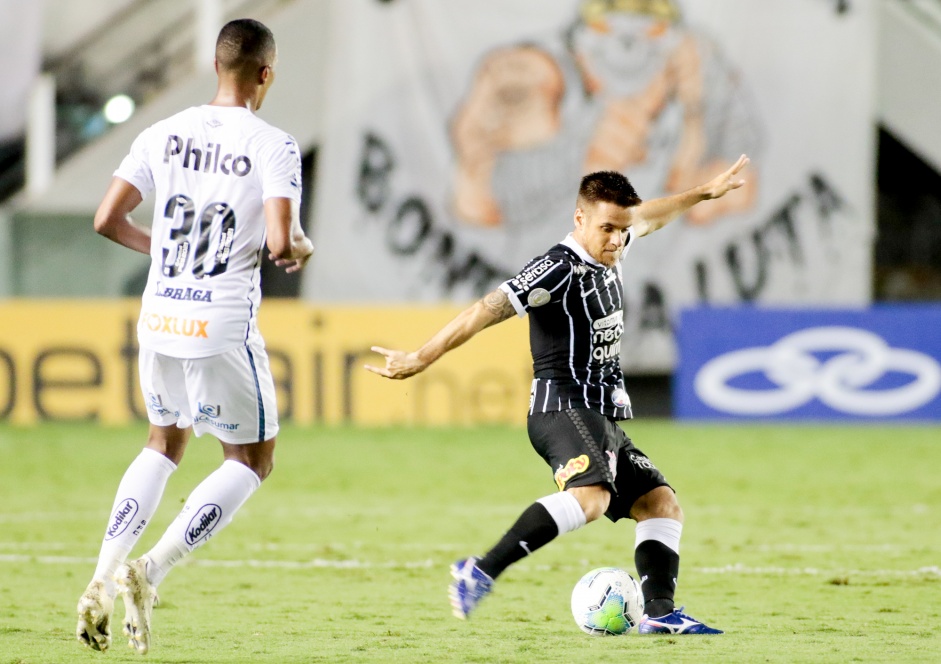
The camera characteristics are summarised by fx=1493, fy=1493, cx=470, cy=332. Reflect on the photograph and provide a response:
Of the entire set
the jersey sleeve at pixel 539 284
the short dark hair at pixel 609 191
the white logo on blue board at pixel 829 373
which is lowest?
the jersey sleeve at pixel 539 284

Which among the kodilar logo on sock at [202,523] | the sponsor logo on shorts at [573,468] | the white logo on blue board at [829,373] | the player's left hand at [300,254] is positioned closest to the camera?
the player's left hand at [300,254]

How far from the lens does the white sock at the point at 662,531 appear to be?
6.04 meters

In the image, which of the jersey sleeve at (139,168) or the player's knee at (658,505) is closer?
the jersey sleeve at (139,168)

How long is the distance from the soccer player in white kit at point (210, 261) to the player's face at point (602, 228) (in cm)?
117

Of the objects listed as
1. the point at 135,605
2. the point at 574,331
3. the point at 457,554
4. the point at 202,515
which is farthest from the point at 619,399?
the point at 457,554

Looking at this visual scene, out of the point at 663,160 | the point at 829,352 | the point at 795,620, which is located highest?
the point at 663,160

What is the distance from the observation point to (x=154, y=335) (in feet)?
17.9

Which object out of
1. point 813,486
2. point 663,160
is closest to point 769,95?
point 663,160

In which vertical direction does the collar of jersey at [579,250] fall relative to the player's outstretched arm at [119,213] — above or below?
below

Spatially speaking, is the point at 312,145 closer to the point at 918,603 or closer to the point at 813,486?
the point at 813,486

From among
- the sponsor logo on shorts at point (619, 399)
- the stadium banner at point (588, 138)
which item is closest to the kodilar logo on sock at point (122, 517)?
the sponsor logo on shorts at point (619, 399)

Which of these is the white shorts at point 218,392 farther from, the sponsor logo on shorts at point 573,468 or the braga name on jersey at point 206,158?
the sponsor logo on shorts at point 573,468

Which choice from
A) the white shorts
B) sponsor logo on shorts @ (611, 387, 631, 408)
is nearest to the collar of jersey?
sponsor logo on shorts @ (611, 387, 631, 408)

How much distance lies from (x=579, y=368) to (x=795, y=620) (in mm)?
1419
